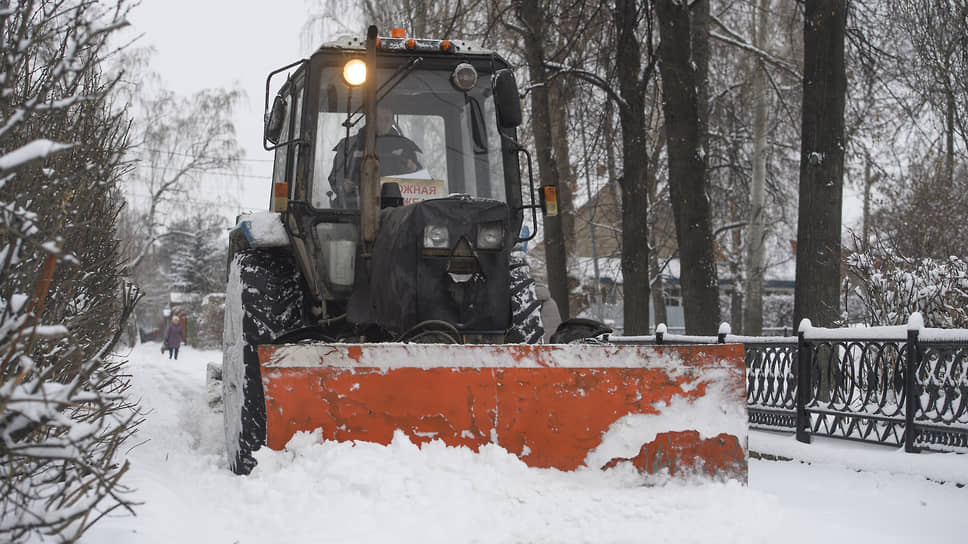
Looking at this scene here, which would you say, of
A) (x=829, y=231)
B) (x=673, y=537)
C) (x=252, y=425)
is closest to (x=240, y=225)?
(x=252, y=425)

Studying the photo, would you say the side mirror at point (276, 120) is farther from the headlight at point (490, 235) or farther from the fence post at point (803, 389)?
the fence post at point (803, 389)

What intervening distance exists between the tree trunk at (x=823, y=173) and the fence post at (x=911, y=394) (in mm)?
2602

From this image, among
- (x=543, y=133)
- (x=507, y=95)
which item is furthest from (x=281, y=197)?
(x=543, y=133)

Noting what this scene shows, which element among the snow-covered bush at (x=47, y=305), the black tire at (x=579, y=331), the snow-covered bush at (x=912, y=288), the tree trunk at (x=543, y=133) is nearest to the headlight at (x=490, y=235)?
the black tire at (x=579, y=331)

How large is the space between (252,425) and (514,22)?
12.2m

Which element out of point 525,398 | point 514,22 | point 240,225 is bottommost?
point 525,398

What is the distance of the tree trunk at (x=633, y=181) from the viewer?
12656 millimetres

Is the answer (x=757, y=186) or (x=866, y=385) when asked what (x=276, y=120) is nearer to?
(x=866, y=385)

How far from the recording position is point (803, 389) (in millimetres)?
7656

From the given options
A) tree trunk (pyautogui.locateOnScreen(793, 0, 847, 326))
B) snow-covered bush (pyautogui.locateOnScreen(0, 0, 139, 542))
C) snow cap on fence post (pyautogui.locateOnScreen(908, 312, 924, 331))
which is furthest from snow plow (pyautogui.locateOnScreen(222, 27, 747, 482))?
tree trunk (pyautogui.locateOnScreen(793, 0, 847, 326))

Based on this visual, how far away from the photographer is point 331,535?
3615 millimetres

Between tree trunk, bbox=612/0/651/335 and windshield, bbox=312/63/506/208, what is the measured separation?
22.1 ft

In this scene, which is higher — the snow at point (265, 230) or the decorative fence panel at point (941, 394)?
the snow at point (265, 230)

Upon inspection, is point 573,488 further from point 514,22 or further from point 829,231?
point 514,22
